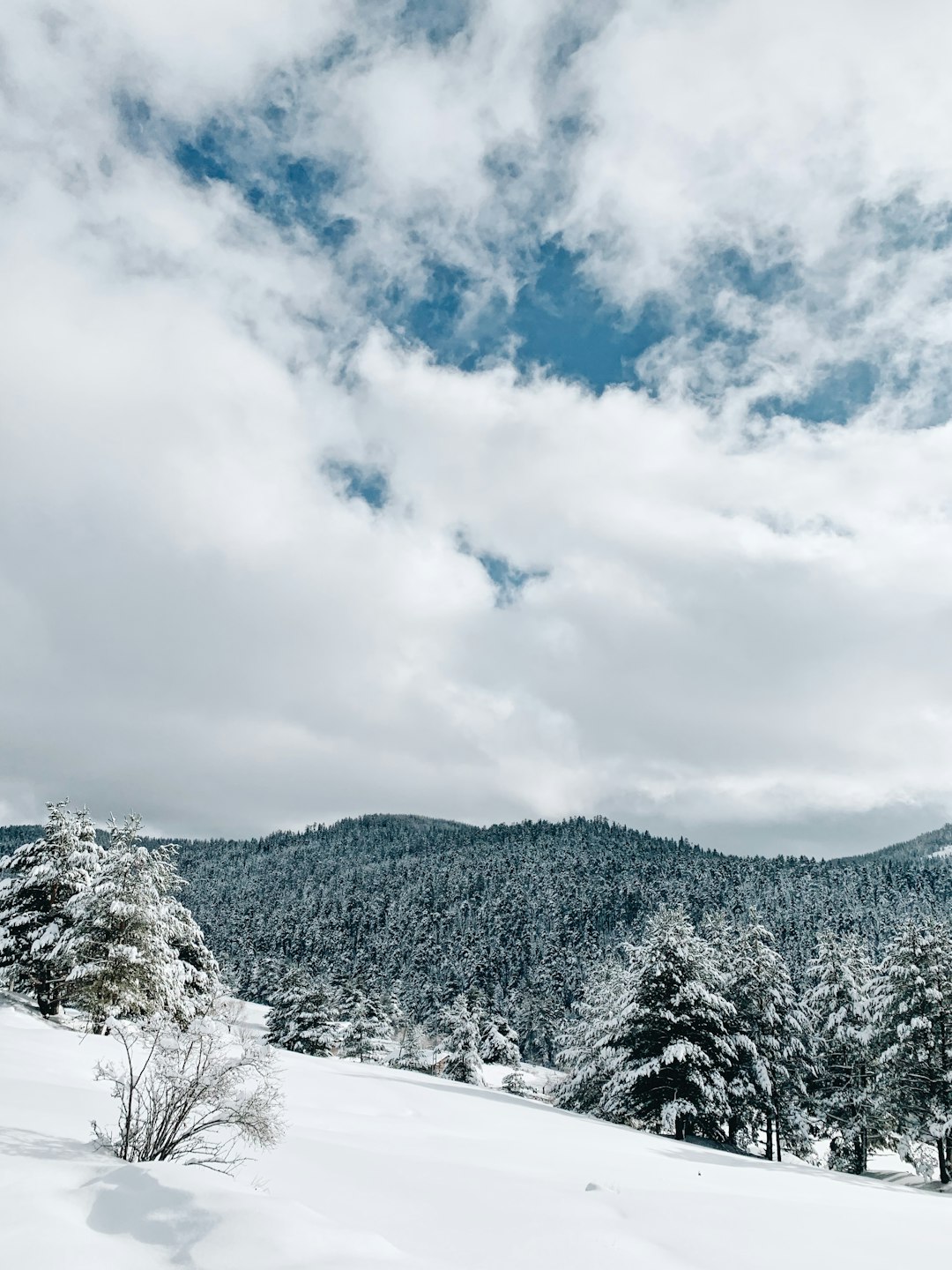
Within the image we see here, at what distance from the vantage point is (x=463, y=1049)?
5478 centimetres

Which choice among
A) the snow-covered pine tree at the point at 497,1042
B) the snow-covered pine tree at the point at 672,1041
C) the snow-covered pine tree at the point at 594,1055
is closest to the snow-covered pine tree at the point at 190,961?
the snow-covered pine tree at the point at 594,1055

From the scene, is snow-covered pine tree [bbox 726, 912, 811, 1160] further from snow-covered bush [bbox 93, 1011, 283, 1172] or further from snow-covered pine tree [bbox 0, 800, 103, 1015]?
snow-covered pine tree [bbox 0, 800, 103, 1015]

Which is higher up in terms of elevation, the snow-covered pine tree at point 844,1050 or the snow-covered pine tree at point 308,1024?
the snow-covered pine tree at point 844,1050

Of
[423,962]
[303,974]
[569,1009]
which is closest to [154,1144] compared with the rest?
[303,974]

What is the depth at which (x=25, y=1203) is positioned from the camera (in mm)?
7168

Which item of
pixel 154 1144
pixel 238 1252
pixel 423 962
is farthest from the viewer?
pixel 423 962

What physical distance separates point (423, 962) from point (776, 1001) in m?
131

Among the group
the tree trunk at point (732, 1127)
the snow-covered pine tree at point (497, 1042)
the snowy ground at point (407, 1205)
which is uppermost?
the snowy ground at point (407, 1205)

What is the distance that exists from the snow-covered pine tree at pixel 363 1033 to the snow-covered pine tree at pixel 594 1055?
78.6 ft

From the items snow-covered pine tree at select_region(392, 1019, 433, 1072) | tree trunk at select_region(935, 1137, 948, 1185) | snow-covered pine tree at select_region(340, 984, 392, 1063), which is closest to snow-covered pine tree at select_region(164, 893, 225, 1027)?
snow-covered pine tree at select_region(340, 984, 392, 1063)

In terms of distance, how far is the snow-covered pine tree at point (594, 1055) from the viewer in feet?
100

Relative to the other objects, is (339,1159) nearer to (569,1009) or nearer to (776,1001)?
(776,1001)

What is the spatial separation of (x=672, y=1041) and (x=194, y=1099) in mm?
23031

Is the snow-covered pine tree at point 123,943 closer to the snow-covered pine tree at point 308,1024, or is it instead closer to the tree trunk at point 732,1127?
the tree trunk at point 732,1127
